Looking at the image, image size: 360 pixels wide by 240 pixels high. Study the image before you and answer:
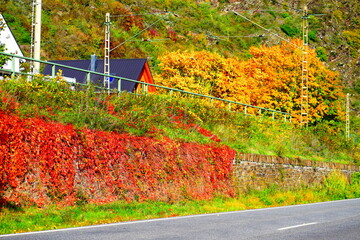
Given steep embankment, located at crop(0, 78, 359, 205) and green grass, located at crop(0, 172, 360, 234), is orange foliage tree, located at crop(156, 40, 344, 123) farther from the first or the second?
steep embankment, located at crop(0, 78, 359, 205)

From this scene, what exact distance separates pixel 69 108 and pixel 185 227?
23.8ft

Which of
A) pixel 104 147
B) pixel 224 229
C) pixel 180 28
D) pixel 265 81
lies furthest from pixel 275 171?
pixel 180 28

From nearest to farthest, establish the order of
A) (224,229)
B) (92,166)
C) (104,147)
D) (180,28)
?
(224,229), (92,166), (104,147), (180,28)

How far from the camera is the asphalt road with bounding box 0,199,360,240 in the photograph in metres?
10.1

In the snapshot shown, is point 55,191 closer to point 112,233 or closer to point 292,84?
point 112,233

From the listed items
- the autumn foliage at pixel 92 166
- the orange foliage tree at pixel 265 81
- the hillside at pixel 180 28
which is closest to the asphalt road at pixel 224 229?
the autumn foliage at pixel 92 166

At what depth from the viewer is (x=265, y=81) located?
2072 inches

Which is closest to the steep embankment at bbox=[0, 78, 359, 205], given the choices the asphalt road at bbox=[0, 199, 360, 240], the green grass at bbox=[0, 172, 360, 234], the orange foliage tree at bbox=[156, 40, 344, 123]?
the green grass at bbox=[0, 172, 360, 234]

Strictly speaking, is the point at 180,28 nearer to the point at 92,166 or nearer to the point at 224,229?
the point at 92,166

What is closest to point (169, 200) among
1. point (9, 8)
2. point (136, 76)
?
point (136, 76)

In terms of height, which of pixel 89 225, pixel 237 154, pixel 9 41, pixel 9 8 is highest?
pixel 9 8

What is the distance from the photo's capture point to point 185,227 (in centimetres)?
1167

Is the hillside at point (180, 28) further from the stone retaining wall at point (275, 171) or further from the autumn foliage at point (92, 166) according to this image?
the autumn foliage at point (92, 166)

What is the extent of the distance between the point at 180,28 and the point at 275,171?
7341 centimetres
